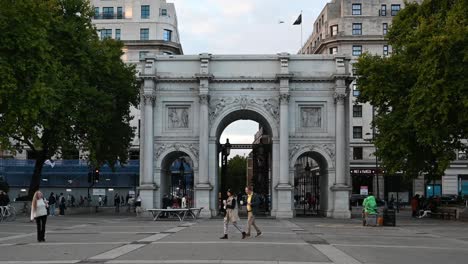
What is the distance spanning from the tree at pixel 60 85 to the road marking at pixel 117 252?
1888 cm

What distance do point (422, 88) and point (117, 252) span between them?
28022 millimetres

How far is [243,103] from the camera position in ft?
174

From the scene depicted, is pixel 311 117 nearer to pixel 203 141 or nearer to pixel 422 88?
pixel 203 141

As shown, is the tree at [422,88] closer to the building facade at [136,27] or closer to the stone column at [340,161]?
the stone column at [340,161]

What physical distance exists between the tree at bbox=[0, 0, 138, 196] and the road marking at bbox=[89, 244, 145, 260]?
61.9 ft

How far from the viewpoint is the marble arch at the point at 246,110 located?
52531 mm

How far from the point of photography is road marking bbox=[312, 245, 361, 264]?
1701cm

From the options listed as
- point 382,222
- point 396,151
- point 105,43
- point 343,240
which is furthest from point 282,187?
point 343,240

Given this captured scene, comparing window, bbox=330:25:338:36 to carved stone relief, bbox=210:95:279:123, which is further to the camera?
window, bbox=330:25:338:36

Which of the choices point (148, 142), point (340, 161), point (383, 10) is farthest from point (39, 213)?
point (383, 10)

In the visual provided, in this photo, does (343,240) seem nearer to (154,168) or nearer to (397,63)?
(397,63)

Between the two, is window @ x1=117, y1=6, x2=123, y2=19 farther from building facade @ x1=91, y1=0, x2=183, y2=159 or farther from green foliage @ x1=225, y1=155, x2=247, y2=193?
green foliage @ x1=225, y1=155, x2=247, y2=193

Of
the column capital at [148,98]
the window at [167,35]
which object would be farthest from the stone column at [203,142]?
the window at [167,35]

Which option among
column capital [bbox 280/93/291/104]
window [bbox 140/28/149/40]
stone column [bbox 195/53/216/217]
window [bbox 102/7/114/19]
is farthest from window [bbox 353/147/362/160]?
stone column [bbox 195/53/216/217]
